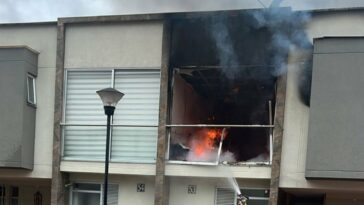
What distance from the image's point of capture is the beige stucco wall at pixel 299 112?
38.8 ft

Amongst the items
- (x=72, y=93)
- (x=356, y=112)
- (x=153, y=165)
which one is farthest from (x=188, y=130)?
(x=356, y=112)

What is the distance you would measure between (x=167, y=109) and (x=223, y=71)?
164cm

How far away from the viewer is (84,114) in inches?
539

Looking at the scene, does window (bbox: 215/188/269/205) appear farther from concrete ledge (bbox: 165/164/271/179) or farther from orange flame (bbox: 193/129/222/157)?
orange flame (bbox: 193/129/222/157)

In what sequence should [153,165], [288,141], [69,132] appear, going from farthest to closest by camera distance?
[69,132] < [153,165] < [288,141]

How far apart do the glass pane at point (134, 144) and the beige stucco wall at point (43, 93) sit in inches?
67.4

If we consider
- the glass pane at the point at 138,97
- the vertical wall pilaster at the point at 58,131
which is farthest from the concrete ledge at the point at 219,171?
the vertical wall pilaster at the point at 58,131

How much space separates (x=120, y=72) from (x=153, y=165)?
2.47 metres

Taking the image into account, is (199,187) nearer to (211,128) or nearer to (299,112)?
(211,128)

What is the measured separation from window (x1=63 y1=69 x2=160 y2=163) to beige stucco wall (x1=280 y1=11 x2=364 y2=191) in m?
3.17

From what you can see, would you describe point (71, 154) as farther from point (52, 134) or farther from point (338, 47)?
point (338, 47)

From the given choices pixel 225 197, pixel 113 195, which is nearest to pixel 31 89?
pixel 113 195

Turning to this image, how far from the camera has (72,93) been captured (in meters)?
13.8

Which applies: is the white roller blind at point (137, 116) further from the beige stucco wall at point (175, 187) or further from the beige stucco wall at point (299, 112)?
the beige stucco wall at point (299, 112)
